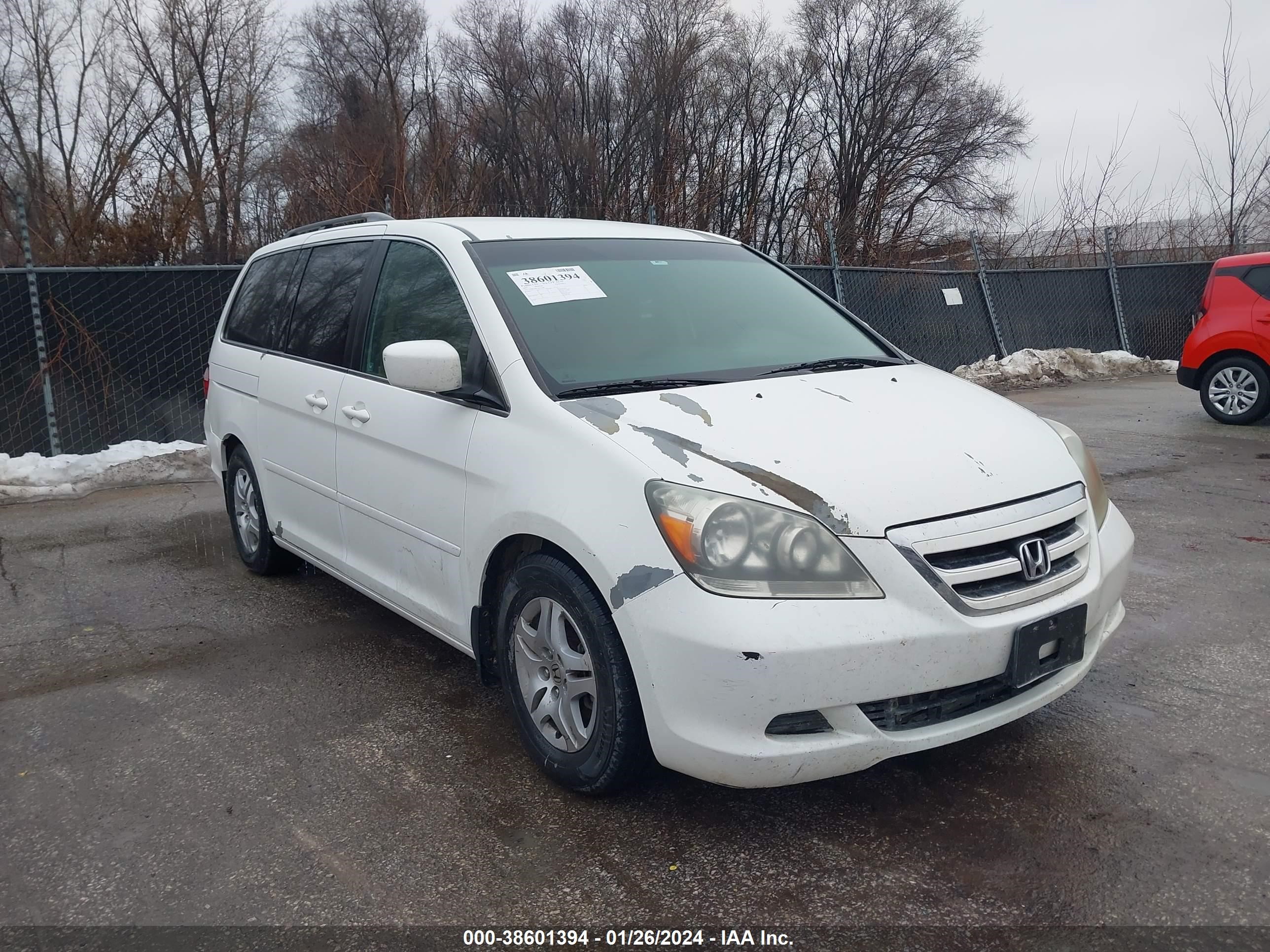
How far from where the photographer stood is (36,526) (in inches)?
258

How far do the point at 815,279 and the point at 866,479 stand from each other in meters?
10.1

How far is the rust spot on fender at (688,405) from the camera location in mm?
2893

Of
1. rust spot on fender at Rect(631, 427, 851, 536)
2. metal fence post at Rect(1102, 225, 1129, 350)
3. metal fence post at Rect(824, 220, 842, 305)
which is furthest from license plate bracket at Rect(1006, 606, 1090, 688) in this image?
metal fence post at Rect(1102, 225, 1129, 350)

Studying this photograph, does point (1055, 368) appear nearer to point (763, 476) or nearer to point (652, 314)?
point (652, 314)

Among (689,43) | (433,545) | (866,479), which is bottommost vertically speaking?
(433,545)

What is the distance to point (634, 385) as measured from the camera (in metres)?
3.13

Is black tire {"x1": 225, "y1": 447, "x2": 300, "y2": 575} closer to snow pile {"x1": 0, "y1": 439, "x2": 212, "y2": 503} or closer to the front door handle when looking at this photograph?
the front door handle

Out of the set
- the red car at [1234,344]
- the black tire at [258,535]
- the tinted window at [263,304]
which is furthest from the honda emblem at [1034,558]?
the red car at [1234,344]

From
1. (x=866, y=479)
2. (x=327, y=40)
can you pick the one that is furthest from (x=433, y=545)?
(x=327, y=40)

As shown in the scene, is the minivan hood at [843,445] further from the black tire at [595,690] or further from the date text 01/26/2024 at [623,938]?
→ the date text 01/26/2024 at [623,938]

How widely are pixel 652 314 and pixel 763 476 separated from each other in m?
1.16

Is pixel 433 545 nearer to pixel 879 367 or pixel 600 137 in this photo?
pixel 879 367

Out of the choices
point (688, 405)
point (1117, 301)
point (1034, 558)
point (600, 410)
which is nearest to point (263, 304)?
point (600, 410)

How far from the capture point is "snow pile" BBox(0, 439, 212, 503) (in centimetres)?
749
